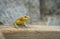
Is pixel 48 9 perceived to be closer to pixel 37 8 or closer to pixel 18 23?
pixel 37 8

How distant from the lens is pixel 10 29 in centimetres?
101

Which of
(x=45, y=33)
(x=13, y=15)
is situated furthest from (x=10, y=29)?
(x=13, y=15)

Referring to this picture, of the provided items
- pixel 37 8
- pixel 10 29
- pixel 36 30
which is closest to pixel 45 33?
pixel 36 30

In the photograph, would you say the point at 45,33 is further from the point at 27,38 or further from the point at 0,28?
the point at 0,28

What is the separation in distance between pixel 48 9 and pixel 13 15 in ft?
0.90

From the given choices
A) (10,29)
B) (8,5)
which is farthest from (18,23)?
(8,5)

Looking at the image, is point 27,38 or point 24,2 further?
point 24,2

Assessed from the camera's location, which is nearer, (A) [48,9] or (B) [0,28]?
(B) [0,28]

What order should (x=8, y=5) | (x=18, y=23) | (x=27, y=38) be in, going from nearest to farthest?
1. (x=27, y=38)
2. (x=18, y=23)
3. (x=8, y=5)

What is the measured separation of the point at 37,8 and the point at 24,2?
0.34 feet

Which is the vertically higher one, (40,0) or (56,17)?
(40,0)

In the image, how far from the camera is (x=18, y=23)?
1121 mm

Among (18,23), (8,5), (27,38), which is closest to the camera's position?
(27,38)

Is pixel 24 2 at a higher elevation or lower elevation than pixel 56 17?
higher
